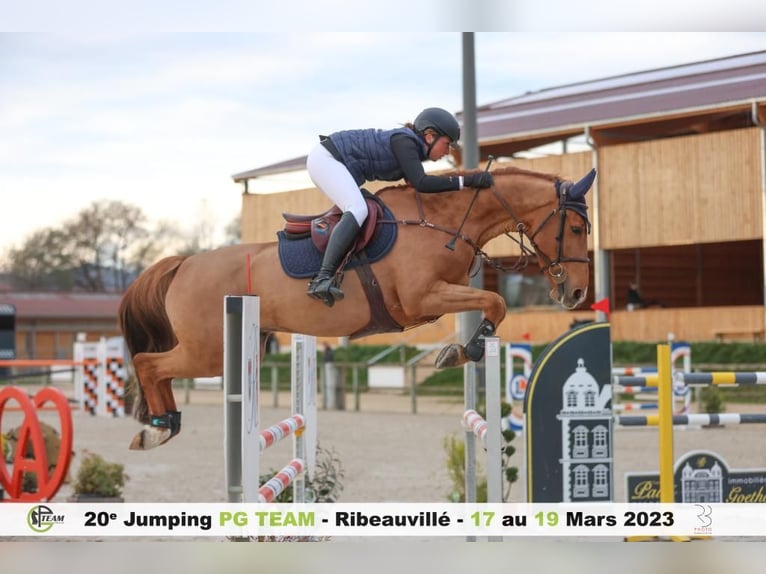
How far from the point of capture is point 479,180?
3.38 m

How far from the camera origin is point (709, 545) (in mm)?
4730

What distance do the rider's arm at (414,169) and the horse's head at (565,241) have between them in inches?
8.2

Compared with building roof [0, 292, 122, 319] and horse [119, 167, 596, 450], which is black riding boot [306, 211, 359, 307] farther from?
building roof [0, 292, 122, 319]

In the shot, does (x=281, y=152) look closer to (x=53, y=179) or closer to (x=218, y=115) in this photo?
(x=218, y=115)

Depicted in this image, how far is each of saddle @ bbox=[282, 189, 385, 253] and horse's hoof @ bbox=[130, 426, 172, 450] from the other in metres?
0.77

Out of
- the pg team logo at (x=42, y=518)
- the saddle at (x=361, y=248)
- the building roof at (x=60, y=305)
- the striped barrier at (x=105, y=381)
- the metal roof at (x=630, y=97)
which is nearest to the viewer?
the saddle at (x=361, y=248)

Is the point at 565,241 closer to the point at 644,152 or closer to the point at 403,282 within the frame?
the point at 403,282

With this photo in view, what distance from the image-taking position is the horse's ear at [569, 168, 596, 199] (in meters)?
3.31

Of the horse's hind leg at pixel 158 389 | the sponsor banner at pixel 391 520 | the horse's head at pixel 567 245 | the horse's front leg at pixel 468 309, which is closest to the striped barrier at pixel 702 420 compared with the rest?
the sponsor banner at pixel 391 520

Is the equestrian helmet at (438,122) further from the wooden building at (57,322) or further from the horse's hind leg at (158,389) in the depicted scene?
the wooden building at (57,322)

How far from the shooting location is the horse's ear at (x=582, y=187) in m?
3.31

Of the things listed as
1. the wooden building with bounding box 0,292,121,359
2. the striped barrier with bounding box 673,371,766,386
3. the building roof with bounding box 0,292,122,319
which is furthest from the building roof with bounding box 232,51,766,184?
the wooden building with bounding box 0,292,121,359

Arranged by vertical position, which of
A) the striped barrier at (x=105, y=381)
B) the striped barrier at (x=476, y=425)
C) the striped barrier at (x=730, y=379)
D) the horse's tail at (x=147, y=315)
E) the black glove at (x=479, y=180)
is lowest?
the striped barrier at (x=105, y=381)

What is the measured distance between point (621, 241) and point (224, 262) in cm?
547
